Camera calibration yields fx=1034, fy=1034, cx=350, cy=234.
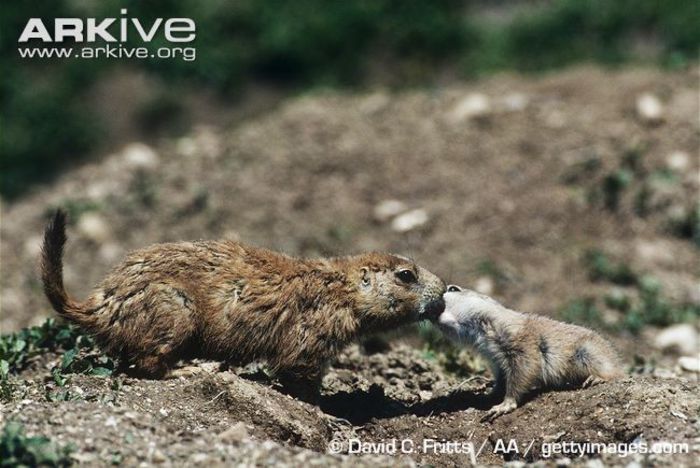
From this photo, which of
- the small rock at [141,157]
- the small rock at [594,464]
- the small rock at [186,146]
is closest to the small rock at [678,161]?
the small rock at [186,146]

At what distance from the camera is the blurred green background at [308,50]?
14.7m

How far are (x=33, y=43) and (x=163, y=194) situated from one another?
4709 mm

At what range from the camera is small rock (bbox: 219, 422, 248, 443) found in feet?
19.4

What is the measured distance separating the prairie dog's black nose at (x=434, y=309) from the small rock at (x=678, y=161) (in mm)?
5589

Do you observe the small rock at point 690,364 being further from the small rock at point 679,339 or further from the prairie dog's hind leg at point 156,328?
the prairie dog's hind leg at point 156,328

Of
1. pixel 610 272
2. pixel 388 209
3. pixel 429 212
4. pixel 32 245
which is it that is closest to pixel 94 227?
pixel 32 245

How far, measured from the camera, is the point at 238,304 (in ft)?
22.6

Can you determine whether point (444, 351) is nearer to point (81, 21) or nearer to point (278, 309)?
point (278, 309)

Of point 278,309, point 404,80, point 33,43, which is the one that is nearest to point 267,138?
point 404,80

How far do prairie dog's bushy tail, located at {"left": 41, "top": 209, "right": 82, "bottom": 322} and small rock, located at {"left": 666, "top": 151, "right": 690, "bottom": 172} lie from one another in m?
7.80

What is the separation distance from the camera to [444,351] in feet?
28.0

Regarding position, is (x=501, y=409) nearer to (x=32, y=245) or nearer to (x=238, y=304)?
(x=238, y=304)

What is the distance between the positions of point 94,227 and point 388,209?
342 centimetres

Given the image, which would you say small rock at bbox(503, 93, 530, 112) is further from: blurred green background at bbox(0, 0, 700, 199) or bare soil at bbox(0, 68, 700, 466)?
blurred green background at bbox(0, 0, 700, 199)
